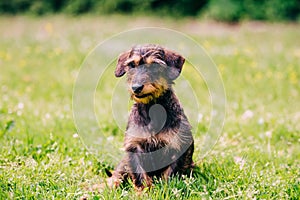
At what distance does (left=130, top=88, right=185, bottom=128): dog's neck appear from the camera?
4.23 meters

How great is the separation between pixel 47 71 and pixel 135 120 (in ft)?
19.8

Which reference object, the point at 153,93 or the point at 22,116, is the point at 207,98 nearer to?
the point at 22,116

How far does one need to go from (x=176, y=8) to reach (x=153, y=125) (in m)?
18.0

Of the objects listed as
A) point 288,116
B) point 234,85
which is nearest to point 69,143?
point 288,116

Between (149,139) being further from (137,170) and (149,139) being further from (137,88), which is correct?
(137,88)

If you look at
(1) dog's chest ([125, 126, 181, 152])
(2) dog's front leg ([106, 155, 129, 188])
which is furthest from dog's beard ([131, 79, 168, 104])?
(2) dog's front leg ([106, 155, 129, 188])

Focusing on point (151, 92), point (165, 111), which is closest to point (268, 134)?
point (165, 111)

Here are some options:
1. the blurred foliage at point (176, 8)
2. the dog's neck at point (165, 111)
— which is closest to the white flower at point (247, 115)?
the dog's neck at point (165, 111)

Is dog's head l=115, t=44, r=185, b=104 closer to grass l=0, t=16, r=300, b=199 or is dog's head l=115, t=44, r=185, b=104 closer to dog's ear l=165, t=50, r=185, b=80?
dog's ear l=165, t=50, r=185, b=80

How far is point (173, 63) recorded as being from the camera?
420cm

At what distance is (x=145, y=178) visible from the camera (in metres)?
4.27

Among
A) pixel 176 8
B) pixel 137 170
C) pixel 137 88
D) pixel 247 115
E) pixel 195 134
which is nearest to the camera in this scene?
pixel 137 88

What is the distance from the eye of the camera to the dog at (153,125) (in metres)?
4.08

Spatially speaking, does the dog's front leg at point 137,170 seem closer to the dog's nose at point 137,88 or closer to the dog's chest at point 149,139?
the dog's chest at point 149,139
